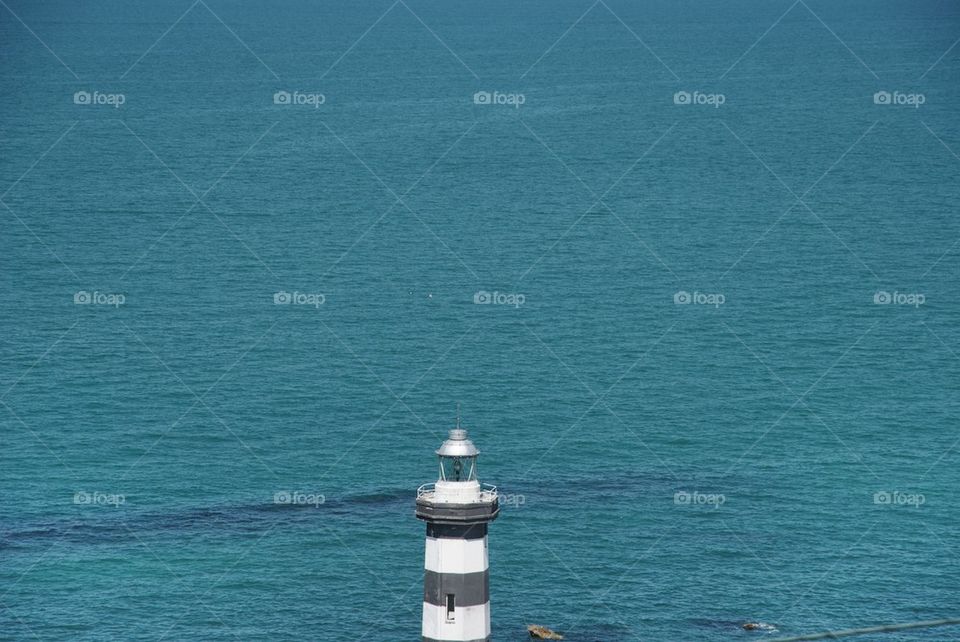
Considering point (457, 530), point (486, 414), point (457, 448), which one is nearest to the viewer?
point (457, 448)

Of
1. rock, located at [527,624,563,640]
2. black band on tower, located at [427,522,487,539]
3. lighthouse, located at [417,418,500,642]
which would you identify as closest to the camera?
lighthouse, located at [417,418,500,642]

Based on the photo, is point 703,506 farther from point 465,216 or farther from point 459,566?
point 465,216

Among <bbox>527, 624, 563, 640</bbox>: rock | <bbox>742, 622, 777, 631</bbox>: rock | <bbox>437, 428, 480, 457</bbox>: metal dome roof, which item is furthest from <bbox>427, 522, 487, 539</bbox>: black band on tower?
<bbox>742, 622, 777, 631</bbox>: rock

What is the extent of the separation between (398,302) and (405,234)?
26.8 m

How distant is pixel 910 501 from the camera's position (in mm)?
114438

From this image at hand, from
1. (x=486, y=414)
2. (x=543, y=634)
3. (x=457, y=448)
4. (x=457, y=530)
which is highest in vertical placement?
(x=486, y=414)

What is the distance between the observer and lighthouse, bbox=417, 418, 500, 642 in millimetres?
56281

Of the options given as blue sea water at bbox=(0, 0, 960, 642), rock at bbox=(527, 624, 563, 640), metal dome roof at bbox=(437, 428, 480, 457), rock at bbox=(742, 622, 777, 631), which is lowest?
metal dome roof at bbox=(437, 428, 480, 457)

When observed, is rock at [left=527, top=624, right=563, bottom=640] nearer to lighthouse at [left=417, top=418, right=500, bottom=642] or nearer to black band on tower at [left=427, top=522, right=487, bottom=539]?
lighthouse at [left=417, top=418, right=500, bottom=642]

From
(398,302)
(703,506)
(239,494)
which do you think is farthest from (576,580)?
(398,302)

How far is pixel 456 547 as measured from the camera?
185ft

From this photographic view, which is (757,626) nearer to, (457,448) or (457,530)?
(457,530)

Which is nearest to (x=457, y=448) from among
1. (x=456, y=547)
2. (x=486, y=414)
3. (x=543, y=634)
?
(x=456, y=547)

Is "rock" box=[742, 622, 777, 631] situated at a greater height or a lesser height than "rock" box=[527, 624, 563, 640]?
greater
